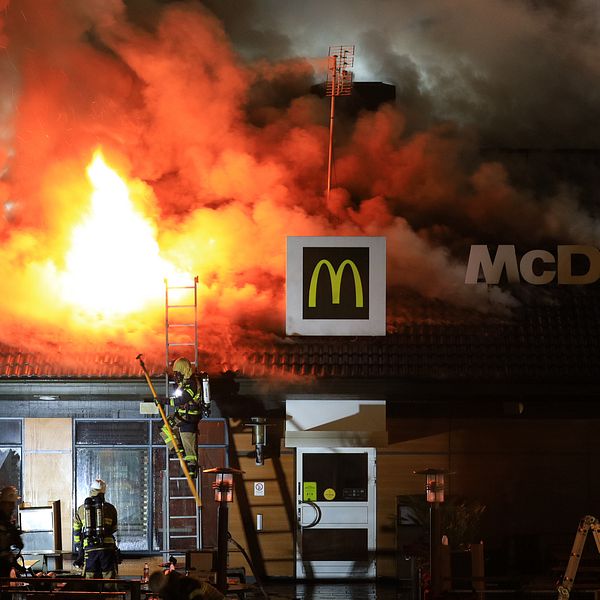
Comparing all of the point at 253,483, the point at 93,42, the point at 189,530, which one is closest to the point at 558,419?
the point at 253,483

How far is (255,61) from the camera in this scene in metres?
19.8

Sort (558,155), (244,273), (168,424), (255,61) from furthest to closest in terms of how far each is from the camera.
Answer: (558,155) → (255,61) → (244,273) → (168,424)

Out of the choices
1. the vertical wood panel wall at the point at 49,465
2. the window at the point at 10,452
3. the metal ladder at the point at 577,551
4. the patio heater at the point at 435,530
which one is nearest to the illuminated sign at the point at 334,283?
the patio heater at the point at 435,530

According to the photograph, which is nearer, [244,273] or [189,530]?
[189,530]

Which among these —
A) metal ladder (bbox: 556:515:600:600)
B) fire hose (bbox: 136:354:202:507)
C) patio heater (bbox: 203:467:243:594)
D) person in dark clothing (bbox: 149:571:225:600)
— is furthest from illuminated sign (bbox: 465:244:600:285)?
person in dark clothing (bbox: 149:571:225:600)

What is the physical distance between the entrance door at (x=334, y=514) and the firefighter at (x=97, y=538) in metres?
4.14

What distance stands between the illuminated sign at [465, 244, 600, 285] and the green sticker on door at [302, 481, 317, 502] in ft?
16.3

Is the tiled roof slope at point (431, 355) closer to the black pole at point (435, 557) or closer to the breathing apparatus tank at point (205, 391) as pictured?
the breathing apparatus tank at point (205, 391)

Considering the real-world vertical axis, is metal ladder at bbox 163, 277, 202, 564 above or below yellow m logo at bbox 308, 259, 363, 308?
below

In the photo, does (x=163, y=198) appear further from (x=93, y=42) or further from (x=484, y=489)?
(x=484, y=489)

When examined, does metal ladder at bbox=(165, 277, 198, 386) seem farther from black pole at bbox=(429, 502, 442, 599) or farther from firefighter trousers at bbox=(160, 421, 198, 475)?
black pole at bbox=(429, 502, 442, 599)

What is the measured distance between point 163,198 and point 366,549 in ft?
24.3

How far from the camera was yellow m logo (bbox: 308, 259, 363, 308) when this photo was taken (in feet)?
58.2

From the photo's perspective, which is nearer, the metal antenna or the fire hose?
the fire hose
